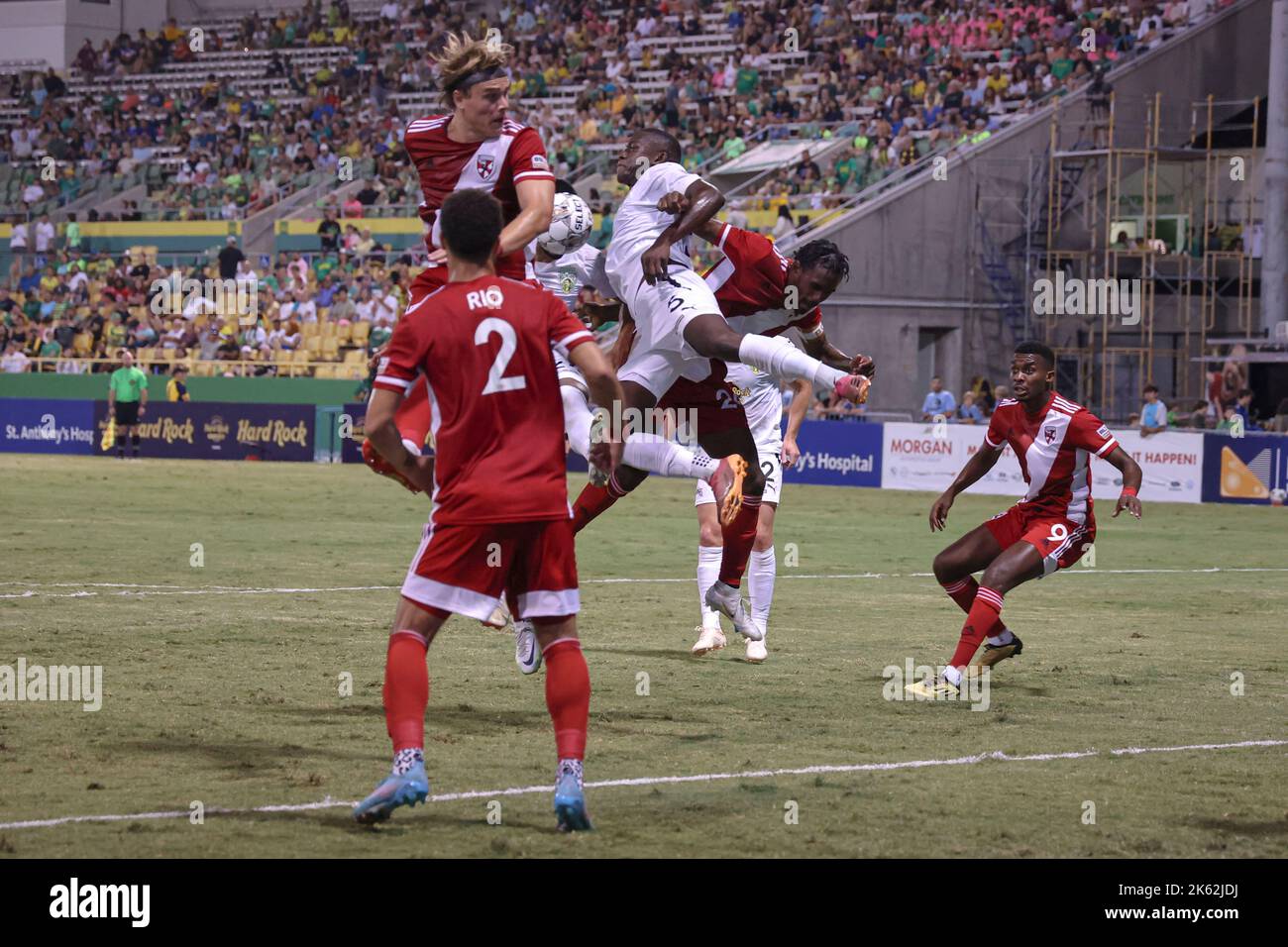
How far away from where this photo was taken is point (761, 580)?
12.8 m

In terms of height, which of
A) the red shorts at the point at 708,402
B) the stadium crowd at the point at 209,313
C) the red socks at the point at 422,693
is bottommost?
the red socks at the point at 422,693

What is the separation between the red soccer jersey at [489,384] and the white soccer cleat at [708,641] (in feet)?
17.9

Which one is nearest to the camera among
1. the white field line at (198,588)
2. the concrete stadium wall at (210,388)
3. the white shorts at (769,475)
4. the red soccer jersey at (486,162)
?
the red soccer jersey at (486,162)

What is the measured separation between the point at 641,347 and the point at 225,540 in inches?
420

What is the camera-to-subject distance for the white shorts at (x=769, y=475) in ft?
42.7

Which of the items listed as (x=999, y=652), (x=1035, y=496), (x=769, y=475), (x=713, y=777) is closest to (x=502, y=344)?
(x=713, y=777)

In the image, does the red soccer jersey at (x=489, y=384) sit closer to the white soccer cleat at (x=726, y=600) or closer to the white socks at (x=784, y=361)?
the white socks at (x=784, y=361)

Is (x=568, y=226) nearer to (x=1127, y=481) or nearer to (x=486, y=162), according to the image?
(x=486, y=162)

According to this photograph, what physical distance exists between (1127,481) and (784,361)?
3.28 meters

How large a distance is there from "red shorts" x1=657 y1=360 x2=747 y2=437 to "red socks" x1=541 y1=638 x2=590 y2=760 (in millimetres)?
4205

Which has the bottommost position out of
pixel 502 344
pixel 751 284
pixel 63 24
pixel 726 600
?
pixel 726 600

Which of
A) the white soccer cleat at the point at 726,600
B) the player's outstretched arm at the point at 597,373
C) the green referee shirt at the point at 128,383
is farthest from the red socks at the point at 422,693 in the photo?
the green referee shirt at the point at 128,383

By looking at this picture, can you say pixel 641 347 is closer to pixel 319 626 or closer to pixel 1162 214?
pixel 319 626

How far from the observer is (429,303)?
704 centimetres
